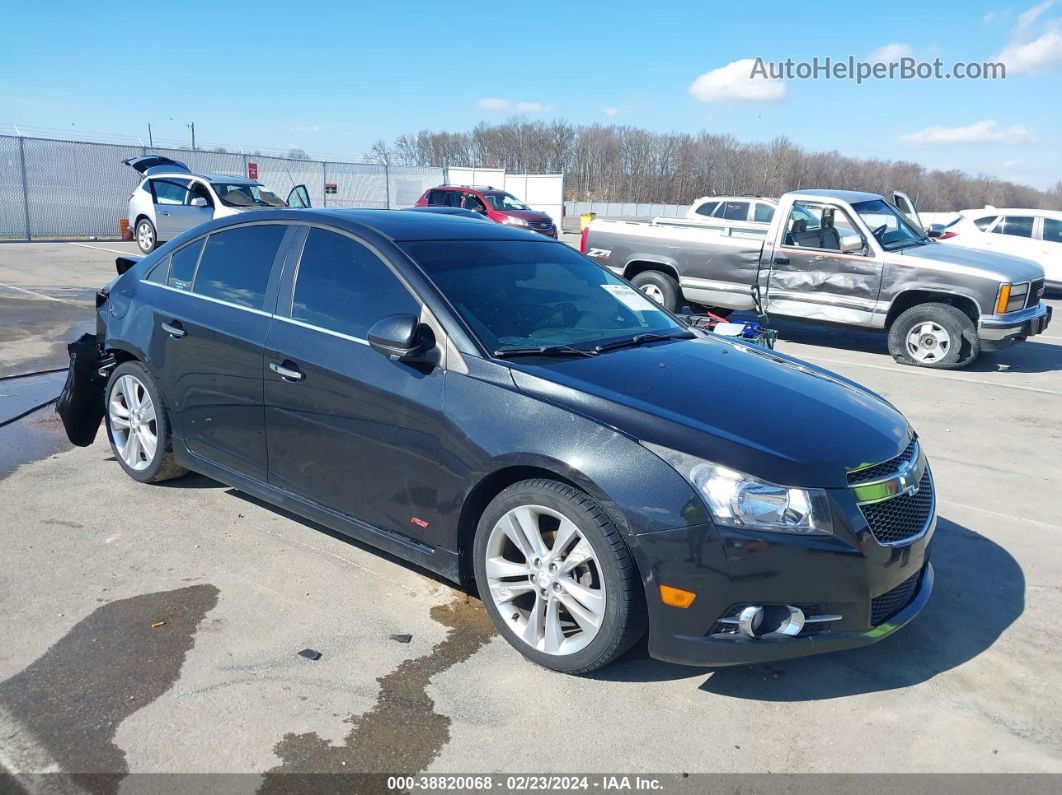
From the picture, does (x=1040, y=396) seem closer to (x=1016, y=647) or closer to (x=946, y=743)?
(x=1016, y=647)

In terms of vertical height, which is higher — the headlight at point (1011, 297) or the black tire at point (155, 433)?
the headlight at point (1011, 297)

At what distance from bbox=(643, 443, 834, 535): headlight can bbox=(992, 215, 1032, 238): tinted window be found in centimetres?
1644

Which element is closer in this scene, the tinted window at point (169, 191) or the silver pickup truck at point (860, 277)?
the silver pickup truck at point (860, 277)

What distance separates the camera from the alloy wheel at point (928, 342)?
964cm

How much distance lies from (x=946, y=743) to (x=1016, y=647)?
0.92 meters

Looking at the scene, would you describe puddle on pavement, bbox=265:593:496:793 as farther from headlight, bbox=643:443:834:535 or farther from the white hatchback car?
the white hatchback car

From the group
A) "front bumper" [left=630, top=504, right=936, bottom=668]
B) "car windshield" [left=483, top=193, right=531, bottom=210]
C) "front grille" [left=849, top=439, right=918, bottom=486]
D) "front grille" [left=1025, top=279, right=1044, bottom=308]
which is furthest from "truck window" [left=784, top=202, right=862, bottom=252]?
"car windshield" [left=483, top=193, right=531, bottom=210]

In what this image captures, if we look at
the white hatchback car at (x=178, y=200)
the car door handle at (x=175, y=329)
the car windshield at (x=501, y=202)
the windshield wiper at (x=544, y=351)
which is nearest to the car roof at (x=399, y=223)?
the car door handle at (x=175, y=329)

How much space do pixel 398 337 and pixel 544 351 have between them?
0.61 m

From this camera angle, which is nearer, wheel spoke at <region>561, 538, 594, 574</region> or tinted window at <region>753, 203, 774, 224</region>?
wheel spoke at <region>561, 538, 594, 574</region>

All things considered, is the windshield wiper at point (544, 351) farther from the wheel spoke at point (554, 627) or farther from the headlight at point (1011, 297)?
the headlight at point (1011, 297)

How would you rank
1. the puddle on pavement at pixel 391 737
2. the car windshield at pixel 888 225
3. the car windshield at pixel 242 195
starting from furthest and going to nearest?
1. the car windshield at pixel 242 195
2. the car windshield at pixel 888 225
3. the puddle on pavement at pixel 391 737

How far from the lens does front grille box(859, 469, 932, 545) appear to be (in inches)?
121

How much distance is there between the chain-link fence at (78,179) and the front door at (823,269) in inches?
598
